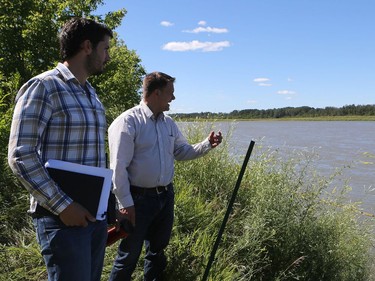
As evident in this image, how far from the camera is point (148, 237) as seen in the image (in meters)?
3.14

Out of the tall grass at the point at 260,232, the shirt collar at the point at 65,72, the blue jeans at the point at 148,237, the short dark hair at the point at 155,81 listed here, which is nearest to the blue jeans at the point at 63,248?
the shirt collar at the point at 65,72

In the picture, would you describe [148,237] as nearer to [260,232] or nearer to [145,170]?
[145,170]

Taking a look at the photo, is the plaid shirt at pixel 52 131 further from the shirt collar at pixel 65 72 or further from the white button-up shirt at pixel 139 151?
the white button-up shirt at pixel 139 151

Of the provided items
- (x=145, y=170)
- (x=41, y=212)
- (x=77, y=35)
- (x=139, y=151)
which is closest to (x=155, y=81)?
(x=139, y=151)

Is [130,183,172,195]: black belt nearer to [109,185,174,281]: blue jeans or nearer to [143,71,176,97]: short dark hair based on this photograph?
[109,185,174,281]: blue jeans

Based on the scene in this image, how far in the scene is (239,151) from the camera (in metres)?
6.39

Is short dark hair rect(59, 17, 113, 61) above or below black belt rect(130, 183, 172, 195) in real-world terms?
above

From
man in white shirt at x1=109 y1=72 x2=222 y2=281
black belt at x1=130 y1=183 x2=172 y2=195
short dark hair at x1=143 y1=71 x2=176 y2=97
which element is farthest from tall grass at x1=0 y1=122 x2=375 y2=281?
short dark hair at x1=143 y1=71 x2=176 y2=97

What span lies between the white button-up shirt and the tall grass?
995 mm

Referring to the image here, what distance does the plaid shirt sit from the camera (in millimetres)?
1699

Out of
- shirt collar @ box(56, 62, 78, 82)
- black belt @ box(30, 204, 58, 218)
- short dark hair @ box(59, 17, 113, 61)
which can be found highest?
short dark hair @ box(59, 17, 113, 61)

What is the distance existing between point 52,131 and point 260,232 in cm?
283

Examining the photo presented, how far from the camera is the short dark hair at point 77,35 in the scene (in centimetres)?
196

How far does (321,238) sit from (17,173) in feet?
11.7
